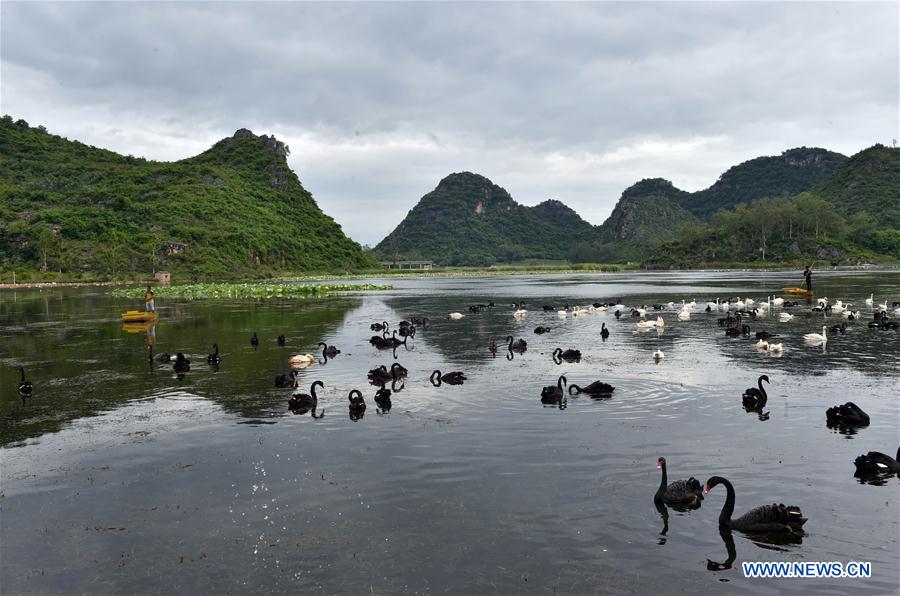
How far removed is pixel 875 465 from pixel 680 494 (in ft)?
14.4

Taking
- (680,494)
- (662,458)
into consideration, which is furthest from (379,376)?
(680,494)

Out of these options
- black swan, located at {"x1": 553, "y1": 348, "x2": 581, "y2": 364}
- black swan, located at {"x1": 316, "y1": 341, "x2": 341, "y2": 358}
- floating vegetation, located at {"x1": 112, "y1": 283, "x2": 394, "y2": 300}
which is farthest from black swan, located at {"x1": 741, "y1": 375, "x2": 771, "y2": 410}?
floating vegetation, located at {"x1": 112, "y1": 283, "x2": 394, "y2": 300}

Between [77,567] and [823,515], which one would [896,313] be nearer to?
[823,515]

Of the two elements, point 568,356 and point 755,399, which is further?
point 568,356

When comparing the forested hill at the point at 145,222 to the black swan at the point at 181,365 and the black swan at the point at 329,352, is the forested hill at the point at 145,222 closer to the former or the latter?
the black swan at the point at 329,352

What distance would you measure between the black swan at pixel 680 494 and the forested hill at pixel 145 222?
12137 centimetres

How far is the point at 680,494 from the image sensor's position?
10.7m

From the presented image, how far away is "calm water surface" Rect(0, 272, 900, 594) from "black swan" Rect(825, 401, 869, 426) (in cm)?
39

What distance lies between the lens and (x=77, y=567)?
8.88 m

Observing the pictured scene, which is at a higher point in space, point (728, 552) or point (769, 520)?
point (769, 520)

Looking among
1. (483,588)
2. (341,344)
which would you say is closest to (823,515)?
(483,588)

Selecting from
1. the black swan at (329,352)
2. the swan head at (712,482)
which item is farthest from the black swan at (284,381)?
the swan head at (712,482)

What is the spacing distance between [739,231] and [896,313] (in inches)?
6415

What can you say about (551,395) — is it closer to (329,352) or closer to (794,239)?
(329,352)
